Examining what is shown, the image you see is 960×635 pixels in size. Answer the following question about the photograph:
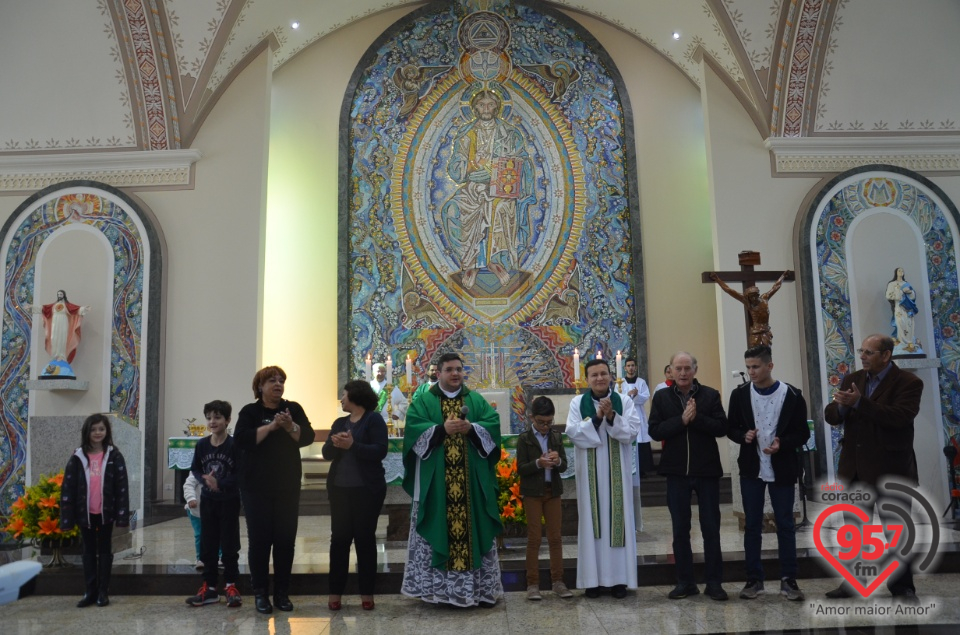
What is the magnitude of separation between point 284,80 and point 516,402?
Result: 5500mm

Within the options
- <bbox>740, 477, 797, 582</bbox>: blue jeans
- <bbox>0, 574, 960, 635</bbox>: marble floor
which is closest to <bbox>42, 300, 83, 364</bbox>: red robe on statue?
<bbox>0, 574, 960, 635</bbox>: marble floor

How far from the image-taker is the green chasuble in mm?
5188

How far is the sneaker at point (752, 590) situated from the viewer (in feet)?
17.0

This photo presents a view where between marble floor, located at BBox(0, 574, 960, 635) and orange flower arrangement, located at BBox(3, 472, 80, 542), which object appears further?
orange flower arrangement, located at BBox(3, 472, 80, 542)

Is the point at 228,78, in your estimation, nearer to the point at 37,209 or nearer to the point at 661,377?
the point at 37,209

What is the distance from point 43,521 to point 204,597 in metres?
1.83

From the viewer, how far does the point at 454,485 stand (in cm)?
532

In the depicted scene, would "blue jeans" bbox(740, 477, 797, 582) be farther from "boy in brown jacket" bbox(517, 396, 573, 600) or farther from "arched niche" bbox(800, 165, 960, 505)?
"arched niche" bbox(800, 165, 960, 505)

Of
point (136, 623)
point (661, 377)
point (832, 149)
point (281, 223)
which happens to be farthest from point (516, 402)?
point (136, 623)

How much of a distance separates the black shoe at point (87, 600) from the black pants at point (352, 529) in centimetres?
164

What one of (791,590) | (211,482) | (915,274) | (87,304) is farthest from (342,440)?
(915,274)

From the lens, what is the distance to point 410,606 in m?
5.31

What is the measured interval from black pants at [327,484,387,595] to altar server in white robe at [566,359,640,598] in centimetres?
129

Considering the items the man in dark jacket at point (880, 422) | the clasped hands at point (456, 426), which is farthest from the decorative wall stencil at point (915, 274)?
the clasped hands at point (456, 426)
